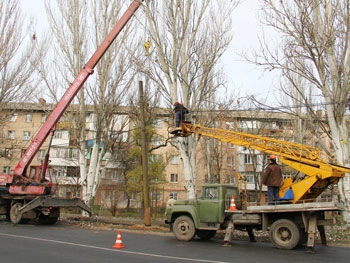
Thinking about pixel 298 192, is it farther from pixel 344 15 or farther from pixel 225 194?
pixel 344 15

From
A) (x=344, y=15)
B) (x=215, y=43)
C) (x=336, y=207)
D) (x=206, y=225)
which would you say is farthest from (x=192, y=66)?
(x=336, y=207)

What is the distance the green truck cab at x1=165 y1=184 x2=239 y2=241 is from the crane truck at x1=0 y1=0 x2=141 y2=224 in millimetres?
5799

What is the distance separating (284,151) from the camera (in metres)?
11.8

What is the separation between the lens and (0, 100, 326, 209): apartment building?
34.4 m

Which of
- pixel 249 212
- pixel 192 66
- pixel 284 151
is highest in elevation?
pixel 192 66

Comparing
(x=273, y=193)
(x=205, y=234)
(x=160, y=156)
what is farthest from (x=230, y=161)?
(x=273, y=193)

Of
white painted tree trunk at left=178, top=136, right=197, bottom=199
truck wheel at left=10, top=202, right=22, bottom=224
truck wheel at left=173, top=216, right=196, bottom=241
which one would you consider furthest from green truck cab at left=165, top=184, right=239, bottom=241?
truck wheel at left=10, top=202, right=22, bottom=224

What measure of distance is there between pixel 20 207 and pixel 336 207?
13.0m

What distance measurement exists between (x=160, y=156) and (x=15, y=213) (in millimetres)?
24984

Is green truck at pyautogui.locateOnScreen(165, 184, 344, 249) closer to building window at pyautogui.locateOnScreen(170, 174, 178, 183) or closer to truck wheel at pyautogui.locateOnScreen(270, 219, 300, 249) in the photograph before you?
truck wheel at pyautogui.locateOnScreen(270, 219, 300, 249)

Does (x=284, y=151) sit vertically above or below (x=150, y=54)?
below

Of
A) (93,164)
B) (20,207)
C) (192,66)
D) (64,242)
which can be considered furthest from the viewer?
(93,164)

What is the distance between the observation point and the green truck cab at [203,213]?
1186cm

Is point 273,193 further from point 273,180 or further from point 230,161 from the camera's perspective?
point 230,161
